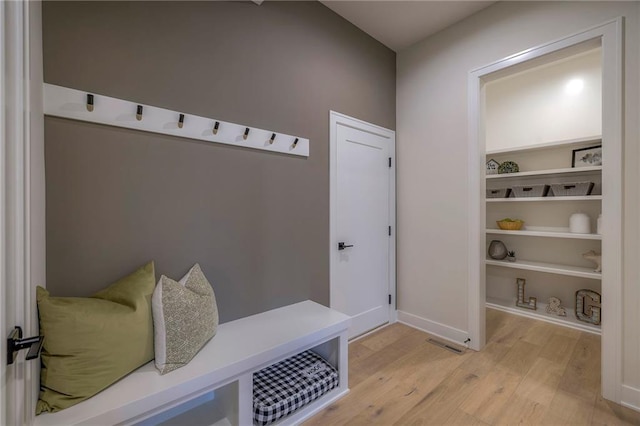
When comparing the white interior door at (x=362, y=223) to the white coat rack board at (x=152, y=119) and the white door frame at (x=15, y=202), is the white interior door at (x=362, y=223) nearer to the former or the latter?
the white coat rack board at (x=152, y=119)

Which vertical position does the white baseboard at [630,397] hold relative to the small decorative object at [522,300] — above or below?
below

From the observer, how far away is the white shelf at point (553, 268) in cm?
257

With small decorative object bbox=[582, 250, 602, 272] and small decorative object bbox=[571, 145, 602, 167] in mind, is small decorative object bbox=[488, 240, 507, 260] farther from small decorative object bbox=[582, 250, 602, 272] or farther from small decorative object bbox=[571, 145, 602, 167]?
small decorative object bbox=[571, 145, 602, 167]

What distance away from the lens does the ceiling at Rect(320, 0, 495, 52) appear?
7.64 feet

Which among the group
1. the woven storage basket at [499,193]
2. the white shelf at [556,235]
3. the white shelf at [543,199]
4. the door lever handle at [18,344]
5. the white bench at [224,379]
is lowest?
the white bench at [224,379]

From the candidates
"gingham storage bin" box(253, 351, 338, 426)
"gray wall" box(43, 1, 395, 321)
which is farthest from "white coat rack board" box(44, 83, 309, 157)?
"gingham storage bin" box(253, 351, 338, 426)

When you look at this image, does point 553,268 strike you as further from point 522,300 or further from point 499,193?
point 499,193

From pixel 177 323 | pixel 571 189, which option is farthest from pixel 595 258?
pixel 177 323

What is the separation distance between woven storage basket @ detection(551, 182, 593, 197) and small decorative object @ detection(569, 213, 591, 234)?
0.22 meters

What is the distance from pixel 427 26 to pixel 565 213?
2.52 meters

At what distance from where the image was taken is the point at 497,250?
10.9 feet

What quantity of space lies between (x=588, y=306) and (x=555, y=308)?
277 millimetres

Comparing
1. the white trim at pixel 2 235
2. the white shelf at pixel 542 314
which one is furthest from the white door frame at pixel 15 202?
the white shelf at pixel 542 314

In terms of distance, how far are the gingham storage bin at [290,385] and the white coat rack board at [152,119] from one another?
61.1 inches
